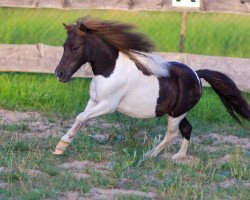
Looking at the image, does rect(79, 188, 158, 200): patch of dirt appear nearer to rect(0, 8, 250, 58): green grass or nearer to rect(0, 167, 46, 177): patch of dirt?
rect(0, 167, 46, 177): patch of dirt

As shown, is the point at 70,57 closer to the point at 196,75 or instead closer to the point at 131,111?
the point at 131,111

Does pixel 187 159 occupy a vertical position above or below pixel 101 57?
below

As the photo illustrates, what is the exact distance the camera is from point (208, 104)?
382 inches

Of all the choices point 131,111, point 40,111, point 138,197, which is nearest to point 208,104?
point 40,111

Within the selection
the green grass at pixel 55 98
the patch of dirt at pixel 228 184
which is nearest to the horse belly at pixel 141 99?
the patch of dirt at pixel 228 184

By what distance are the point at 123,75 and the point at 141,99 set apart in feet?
0.92

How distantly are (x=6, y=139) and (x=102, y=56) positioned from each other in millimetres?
1471

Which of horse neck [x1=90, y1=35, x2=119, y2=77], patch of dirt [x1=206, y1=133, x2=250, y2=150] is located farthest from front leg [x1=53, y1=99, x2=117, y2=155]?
patch of dirt [x1=206, y1=133, x2=250, y2=150]

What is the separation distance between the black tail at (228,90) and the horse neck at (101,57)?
1.07 metres

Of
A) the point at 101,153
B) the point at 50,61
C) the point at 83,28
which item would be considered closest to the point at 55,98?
the point at 50,61

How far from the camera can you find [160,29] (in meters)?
12.6

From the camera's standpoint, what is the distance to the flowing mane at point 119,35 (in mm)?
7000

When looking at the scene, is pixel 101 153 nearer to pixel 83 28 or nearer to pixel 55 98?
pixel 83 28

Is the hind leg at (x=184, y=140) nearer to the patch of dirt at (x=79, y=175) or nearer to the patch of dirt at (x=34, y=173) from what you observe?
the patch of dirt at (x=79, y=175)
